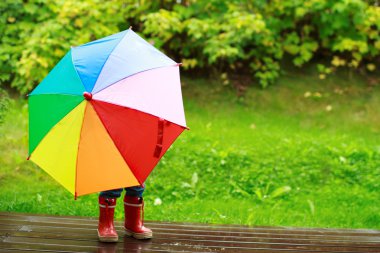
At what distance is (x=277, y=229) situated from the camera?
445cm

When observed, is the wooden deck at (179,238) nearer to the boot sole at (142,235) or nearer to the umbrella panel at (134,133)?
the boot sole at (142,235)

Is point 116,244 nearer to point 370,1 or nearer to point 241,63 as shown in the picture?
point 241,63

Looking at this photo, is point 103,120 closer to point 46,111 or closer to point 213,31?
point 46,111

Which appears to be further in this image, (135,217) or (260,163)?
(260,163)

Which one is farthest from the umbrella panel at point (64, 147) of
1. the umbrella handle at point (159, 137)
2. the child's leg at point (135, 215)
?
the child's leg at point (135, 215)

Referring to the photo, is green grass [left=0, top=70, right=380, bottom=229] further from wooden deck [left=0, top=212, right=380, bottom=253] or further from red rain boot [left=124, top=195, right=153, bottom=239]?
red rain boot [left=124, top=195, right=153, bottom=239]

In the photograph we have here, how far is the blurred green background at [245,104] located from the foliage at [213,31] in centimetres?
2

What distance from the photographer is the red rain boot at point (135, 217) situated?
3.80 metres

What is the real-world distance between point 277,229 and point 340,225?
836 mm

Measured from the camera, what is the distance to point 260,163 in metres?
6.06

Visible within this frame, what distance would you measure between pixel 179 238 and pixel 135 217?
0.35 meters

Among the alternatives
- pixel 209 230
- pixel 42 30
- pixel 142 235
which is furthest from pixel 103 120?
pixel 42 30

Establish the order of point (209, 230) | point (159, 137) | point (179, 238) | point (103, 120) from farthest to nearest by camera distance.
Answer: point (209, 230)
point (179, 238)
point (159, 137)
point (103, 120)

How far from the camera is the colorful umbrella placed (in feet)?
10.3
